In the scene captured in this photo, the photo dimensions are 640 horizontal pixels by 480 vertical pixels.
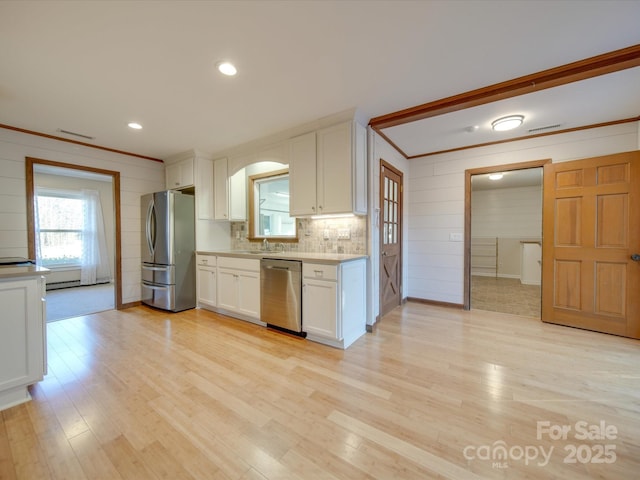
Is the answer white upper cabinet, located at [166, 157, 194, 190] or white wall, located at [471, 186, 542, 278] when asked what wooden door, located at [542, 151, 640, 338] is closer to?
white wall, located at [471, 186, 542, 278]

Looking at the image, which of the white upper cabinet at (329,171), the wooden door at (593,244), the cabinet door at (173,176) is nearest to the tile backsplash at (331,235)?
the white upper cabinet at (329,171)

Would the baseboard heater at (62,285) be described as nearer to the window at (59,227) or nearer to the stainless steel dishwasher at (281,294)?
the window at (59,227)

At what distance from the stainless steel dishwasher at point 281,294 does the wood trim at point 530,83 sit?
80.4 inches

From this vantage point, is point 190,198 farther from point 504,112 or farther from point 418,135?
point 504,112

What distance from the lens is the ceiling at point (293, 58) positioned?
4.98 ft

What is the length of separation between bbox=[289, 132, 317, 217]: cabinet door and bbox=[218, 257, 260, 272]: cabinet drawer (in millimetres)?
796

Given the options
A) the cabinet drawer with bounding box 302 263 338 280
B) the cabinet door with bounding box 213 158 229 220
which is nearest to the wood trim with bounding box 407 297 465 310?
the cabinet drawer with bounding box 302 263 338 280

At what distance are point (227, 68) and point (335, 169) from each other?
137 centimetres

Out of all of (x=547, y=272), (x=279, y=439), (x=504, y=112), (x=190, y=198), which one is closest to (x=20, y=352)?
(x=279, y=439)

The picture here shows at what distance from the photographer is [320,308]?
8.67 ft

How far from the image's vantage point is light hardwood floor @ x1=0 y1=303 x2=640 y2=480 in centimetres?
129

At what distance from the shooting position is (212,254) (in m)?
3.75

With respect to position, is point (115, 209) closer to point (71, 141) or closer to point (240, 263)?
point (71, 141)

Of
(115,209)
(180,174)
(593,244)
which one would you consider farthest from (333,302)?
(115,209)
